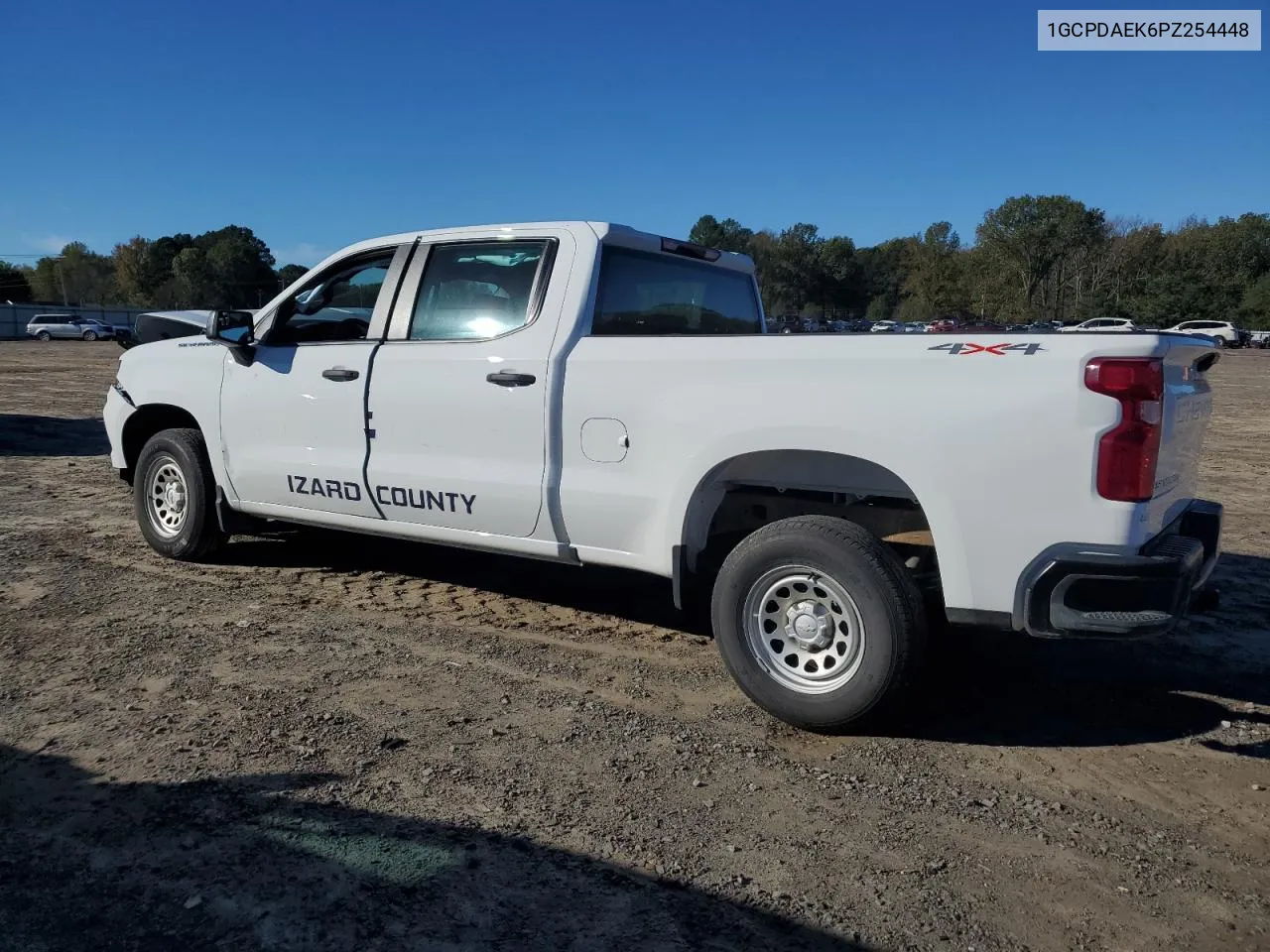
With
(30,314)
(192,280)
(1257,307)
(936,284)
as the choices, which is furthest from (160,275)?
(1257,307)

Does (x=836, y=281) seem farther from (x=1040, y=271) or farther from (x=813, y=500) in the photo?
(x=813, y=500)

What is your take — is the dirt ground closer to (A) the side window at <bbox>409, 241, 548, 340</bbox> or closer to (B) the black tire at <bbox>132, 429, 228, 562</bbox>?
(B) the black tire at <bbox>132, 429, 228, 562</bbox>

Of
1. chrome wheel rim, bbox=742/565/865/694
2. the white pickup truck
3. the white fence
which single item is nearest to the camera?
the white pickup truck

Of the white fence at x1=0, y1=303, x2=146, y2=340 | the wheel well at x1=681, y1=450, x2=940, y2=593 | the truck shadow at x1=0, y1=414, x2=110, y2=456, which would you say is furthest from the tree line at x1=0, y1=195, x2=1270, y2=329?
the wheel well at x1=681, y1=450, x2=940, y2=593

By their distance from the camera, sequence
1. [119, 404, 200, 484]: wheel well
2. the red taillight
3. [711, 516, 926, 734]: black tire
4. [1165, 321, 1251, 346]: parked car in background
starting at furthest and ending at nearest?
[1165, 321, 1251, 346]: parked car in background, [119, 404, 200, 484]: wheel well, [711, 516, 926, 734]: black tire, the red taillight

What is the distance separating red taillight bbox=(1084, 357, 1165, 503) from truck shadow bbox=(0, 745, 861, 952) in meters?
1.72

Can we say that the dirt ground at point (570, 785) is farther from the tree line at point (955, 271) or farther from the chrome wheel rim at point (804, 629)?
the tree line at point (955, 271)

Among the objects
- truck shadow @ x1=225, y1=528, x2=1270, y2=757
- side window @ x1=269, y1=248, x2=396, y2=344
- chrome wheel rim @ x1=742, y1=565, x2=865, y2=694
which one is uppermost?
side window @ x1=269, y1=248, x2=396, y2=344

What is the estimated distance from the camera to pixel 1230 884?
2895 mm

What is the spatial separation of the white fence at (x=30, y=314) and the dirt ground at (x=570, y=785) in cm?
5342

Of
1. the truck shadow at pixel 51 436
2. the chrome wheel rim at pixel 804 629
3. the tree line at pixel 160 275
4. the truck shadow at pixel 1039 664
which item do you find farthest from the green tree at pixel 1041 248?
Answer: the tree line at pixel 160 275

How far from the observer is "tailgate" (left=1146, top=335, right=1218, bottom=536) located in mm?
3414

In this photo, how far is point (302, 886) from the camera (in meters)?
2.79

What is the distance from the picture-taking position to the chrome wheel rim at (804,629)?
12.5 ft
